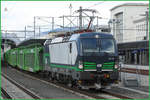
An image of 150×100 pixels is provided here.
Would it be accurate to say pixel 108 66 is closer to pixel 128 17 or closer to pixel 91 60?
pixel 91 60

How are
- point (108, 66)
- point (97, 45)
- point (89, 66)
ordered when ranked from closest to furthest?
1. point (89, 66)
2. point (108, 66)
3. point (97, 45)

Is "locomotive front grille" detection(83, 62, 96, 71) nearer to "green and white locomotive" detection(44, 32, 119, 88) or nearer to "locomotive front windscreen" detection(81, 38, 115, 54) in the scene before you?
"green and white locomotive" detection(44, 32, 119, 88)

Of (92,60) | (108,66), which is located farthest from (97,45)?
(108,66)

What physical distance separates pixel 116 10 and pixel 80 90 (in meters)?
80.3

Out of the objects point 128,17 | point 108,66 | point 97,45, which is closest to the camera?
point 108,66

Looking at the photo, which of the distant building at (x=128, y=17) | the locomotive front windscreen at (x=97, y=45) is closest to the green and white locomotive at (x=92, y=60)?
the locomotive front windscreen at (x=97, y=45)

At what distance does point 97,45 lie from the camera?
50.8 ft

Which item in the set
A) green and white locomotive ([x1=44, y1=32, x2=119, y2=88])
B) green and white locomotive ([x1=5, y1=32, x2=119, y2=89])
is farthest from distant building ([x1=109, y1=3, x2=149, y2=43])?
green and white locomotive ([x1=44, y1=32, x2=119, y2=88])

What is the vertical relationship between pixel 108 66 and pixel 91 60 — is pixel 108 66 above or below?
below

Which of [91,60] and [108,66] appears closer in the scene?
[91,60]

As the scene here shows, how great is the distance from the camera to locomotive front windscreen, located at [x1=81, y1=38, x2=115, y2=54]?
1530 cm

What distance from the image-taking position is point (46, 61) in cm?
2205

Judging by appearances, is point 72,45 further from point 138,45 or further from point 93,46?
point 138,45

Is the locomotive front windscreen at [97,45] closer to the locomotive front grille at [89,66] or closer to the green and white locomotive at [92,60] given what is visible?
the green and white locomotive at [92,60]
